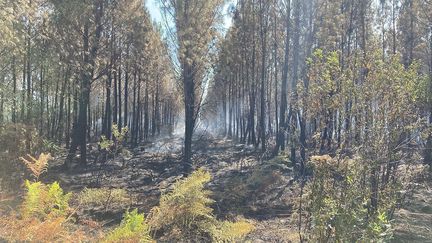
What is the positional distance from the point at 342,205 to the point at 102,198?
765 cm

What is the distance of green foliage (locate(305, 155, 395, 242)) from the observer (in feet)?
14.8

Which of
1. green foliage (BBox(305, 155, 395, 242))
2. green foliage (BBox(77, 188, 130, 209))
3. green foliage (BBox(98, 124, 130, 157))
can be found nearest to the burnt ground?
green foliage (BBox(77, 188, 130, 209))

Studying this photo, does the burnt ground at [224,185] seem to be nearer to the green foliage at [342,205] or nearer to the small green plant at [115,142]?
the small green plant at [115,142]

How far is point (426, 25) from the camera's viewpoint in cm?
1941

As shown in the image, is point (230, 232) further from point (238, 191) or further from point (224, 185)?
point (224, 185)

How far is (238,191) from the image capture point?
12648 millimetres

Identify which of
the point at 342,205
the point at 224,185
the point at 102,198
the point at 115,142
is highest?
the point at 115,142

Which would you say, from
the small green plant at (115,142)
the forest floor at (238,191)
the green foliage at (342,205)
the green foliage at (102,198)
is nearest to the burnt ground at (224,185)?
the forest floor at (238,191)

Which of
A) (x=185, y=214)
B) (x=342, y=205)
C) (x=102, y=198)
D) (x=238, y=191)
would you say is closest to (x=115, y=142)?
(x=102, y=198)

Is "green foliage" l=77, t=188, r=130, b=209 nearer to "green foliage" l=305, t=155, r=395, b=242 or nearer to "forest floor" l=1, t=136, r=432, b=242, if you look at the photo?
"forest floor" l=1, t=136, r=432, b=242

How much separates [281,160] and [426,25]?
10.3 m

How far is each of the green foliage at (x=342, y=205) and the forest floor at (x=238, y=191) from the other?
54.5 inches

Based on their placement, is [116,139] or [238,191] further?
[116,139]

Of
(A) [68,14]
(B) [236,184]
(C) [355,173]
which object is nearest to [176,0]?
(A) [68,14]
